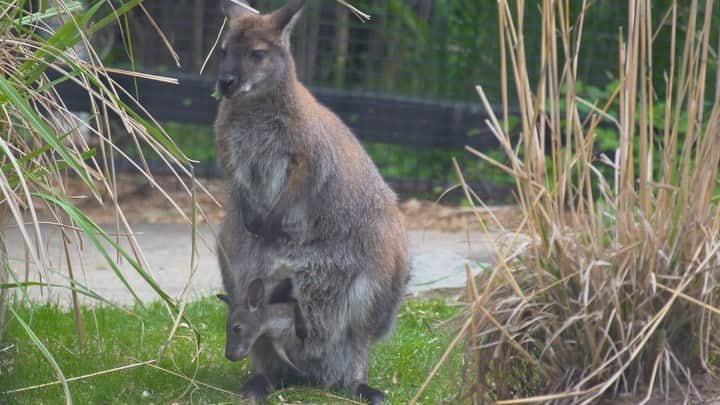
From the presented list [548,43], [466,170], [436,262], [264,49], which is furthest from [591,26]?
[548,43]

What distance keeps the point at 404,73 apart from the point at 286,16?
15.6 ft

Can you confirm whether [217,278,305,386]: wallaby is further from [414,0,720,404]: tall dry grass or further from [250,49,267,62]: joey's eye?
[414,0,720,404]: tall dry grass

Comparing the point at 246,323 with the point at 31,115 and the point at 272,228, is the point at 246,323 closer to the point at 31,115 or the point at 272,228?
the point at 272,228

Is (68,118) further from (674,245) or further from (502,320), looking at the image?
(674,245)

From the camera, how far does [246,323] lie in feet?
13.8

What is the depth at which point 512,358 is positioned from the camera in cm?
324

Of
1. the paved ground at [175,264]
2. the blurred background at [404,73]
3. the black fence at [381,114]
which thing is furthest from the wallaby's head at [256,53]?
the black fence at [381,114]

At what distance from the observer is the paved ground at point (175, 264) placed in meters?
6.21

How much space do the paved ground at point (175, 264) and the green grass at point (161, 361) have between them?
15.0 inches

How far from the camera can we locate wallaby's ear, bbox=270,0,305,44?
15.2 feet

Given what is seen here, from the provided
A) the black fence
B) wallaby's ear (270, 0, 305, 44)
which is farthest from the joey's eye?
the black fence

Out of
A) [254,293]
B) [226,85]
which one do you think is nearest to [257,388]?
[254,293]

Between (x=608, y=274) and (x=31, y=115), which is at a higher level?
(x=31, y=115)

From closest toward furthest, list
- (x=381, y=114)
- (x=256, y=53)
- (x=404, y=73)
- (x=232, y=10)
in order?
(x=256, y=53) < (x=232, y=10) < (x=381, y=114) < (x=404, y=73)
